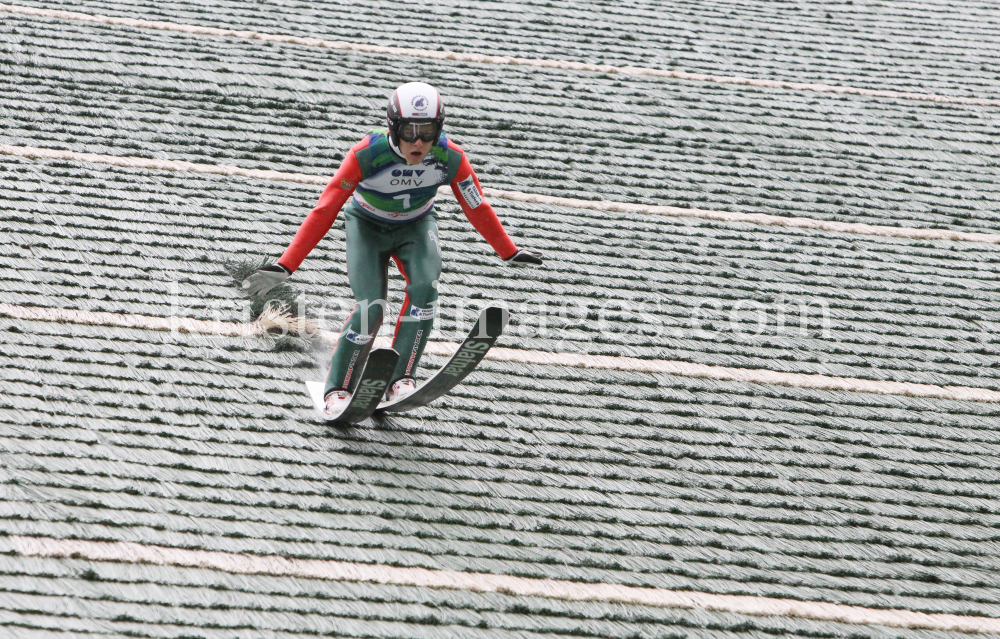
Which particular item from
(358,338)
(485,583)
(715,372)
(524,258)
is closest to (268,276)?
(358,338)

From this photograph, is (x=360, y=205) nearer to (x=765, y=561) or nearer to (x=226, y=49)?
(x=765, y=561)

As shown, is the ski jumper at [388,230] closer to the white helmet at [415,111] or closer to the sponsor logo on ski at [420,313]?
the sponsor logo on ski at [420,313]

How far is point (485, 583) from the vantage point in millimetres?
3047

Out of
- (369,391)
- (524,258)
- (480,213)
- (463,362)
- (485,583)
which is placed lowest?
(485,583)

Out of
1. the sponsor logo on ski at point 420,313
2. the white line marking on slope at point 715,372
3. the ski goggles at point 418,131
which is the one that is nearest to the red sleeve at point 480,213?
the ski goggles at point 418,131

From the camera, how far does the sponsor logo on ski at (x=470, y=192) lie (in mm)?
3715

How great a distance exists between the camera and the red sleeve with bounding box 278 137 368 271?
3.52 m

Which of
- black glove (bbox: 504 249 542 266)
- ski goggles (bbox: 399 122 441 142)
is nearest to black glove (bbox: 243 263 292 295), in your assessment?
ski goggles (bbox: 399 122 441 142)

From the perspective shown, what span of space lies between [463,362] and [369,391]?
1.26 feet

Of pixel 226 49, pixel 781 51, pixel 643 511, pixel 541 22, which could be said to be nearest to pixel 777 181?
pixel 781 51

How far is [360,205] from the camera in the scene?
372 centimetres

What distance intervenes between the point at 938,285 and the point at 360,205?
297 cm

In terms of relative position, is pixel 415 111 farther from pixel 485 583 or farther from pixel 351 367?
pixel 485 583

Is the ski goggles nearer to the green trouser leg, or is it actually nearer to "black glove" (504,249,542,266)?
the green trouser leg
